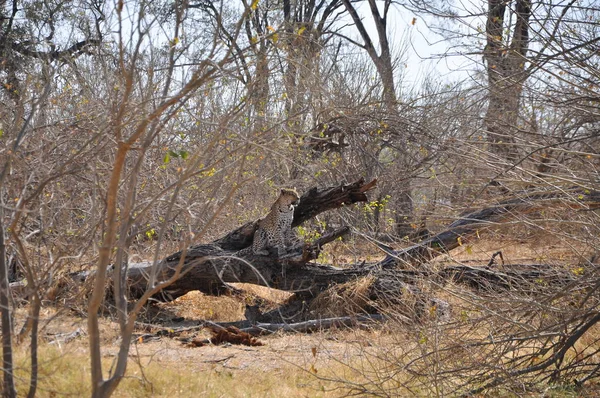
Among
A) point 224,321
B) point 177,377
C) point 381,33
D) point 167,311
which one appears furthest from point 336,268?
point 381,33

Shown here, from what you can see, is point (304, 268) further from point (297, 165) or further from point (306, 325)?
point (297, 165)

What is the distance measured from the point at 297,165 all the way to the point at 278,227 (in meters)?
4.23

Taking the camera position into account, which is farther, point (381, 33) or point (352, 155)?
point (381, 33)

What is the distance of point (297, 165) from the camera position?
16.4 feet

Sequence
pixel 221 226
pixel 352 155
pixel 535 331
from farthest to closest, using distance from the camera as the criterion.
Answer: pixel 352 155, pixel 221 226, pixel 535 331

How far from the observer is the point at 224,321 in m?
9.05

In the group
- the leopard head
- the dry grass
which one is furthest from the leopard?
the dry grass

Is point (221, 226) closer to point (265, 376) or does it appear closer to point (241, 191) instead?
point (241, 191)

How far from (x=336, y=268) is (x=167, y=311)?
238 cm

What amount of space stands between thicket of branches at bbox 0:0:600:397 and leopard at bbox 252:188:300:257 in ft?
2.34

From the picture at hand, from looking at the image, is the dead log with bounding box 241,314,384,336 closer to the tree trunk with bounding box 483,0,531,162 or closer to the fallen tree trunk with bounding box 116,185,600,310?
the fallen tree trunk with bounding box 116,185,600,310

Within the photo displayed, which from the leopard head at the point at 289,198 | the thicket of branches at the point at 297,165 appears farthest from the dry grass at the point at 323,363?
the leopard head at the point at 289,198

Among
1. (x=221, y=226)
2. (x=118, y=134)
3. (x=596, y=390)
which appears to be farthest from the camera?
(x=221, y=226)

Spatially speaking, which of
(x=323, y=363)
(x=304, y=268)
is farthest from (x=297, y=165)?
(x=304, y=268)
